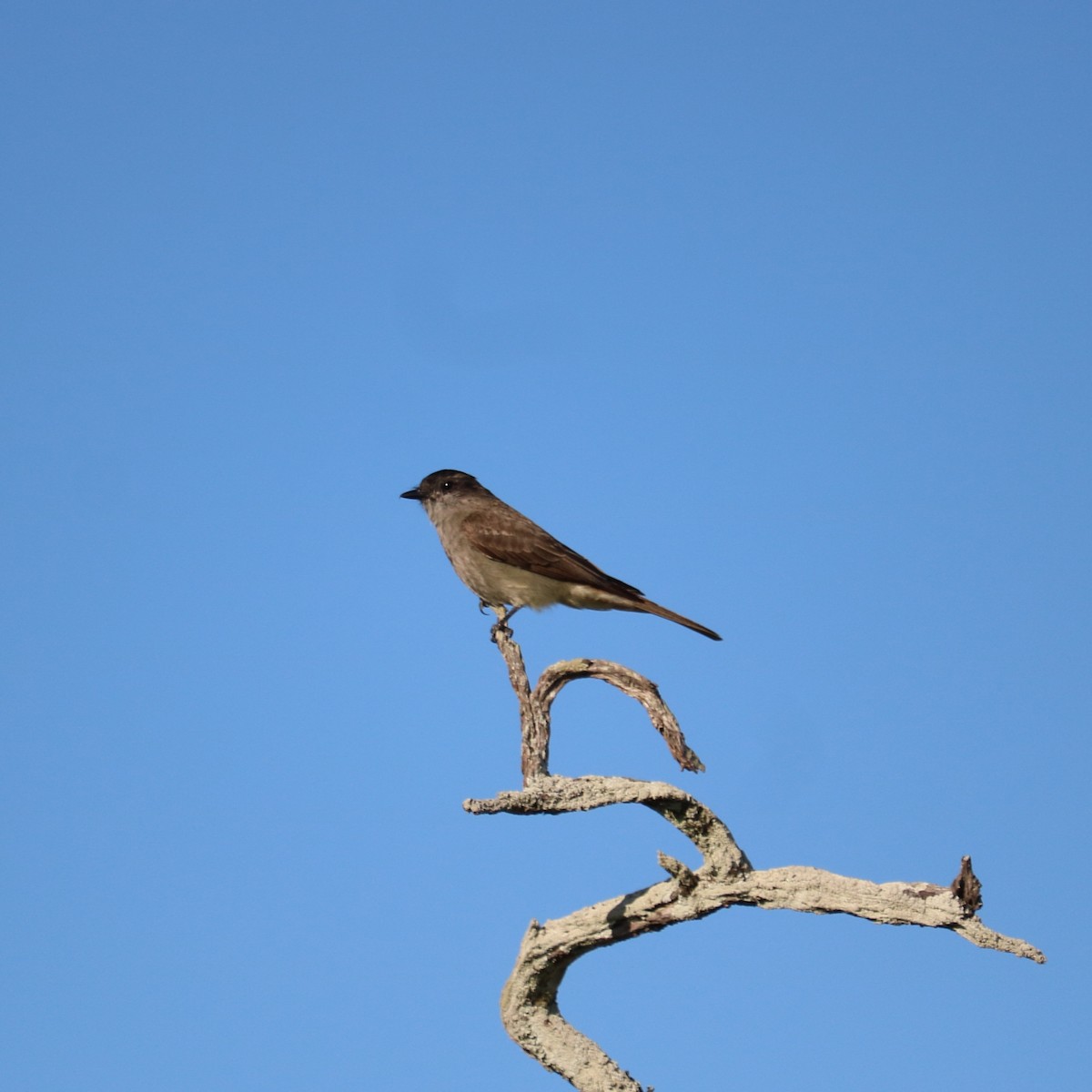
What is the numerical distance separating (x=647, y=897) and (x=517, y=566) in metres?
3.77

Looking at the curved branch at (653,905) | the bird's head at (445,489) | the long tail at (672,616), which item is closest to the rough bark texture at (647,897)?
the curved branch at (653,905)

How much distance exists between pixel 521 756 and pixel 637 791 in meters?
0.88

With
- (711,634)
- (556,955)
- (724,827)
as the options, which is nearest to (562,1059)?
(556,955)

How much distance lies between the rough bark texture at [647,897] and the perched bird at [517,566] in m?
2.29

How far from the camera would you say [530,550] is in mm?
10516

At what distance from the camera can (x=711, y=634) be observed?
9.41 metres

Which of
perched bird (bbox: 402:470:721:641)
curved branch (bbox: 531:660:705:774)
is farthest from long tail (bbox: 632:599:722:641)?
curved branch (bbox: 531:660:705:774)

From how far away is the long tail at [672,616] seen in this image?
9.41m

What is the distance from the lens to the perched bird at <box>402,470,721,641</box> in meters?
10.2

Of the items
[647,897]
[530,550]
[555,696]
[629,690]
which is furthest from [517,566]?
[647,897]

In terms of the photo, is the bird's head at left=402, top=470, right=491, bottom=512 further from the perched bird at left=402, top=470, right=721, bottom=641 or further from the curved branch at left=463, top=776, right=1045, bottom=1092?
the curved branch at left=463, top=776, right=1045, bottom=1092

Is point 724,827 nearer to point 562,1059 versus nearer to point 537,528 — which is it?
point 562,1059

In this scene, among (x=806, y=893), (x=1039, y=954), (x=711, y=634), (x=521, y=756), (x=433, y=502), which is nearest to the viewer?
(x=1039, y=954)

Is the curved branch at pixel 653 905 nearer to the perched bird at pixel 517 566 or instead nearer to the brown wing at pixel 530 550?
the perched bird at pixel 517 566
